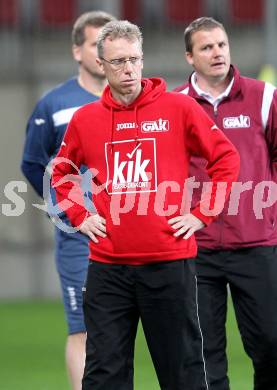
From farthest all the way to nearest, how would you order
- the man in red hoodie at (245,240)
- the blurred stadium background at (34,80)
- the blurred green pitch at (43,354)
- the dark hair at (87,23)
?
the blurred stadium background at (34,80), the blurred green pitch at (43,354), the dark hair at (87,23), the man in red hoodie at (245,240)

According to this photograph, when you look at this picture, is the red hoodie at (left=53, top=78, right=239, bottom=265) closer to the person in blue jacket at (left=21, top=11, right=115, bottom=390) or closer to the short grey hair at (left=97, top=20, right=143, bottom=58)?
the short grey hair at (left=97, top=20, right=143, bottom=58)

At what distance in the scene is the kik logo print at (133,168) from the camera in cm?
633

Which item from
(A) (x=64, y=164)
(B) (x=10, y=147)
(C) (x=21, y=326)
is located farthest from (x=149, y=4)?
(A) (x=64, y=164)

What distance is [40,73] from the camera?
55.3 ft

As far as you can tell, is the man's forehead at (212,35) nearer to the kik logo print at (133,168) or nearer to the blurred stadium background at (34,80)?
the kik logo print at (133,168)

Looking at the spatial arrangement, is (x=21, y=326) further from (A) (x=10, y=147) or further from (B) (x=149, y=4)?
(B) (x=149, y=4)

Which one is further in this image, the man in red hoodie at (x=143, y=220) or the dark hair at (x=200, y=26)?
the dark hair at (x=200, y=26)

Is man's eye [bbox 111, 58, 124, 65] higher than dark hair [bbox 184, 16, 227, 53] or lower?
lower

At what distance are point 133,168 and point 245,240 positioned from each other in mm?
1151

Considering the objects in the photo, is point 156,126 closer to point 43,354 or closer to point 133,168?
point 133,168

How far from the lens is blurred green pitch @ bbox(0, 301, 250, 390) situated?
9.54 meters

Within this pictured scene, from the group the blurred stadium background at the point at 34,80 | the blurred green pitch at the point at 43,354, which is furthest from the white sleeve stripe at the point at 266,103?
the blurred stadium background at the point at 34,80

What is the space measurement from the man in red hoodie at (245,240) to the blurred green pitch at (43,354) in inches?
68.2

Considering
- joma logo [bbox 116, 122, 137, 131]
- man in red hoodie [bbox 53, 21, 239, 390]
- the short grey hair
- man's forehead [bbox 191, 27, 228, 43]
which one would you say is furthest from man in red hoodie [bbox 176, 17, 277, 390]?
the short grey hair
